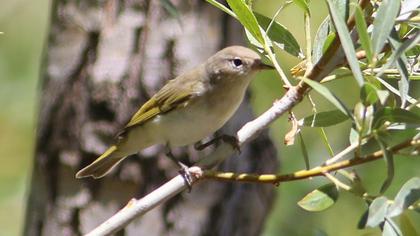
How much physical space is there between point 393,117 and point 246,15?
35cm

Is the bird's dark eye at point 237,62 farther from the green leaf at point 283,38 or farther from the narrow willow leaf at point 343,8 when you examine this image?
the narrow willow leaf at point 343,8

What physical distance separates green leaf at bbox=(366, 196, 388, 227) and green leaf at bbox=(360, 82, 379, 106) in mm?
153

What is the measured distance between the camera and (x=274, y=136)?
4.13 metres

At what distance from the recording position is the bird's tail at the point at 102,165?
2.72 m

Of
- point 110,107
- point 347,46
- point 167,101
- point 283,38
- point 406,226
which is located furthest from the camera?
point 110,107

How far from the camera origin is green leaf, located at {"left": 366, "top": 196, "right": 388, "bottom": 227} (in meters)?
1.34

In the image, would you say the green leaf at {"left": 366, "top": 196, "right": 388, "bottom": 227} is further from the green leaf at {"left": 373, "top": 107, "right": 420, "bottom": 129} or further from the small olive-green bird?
the small olive-green bird

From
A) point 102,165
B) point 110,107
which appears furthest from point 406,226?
point 110,107

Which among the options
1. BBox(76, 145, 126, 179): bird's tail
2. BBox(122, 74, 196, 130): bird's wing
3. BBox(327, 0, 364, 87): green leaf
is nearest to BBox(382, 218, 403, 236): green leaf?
BBox(327, 0, 364, 87): green leaf

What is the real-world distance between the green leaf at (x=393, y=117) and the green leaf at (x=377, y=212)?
0.41 ft

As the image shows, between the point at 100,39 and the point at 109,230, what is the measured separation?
1608 mm

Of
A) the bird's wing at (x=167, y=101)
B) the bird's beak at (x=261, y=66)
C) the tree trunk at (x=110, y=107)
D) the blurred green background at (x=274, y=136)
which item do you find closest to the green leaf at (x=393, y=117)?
the bird's beak at (x=261, y=66)

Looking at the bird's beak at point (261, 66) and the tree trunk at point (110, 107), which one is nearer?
the bird's beak at point (261, 66)

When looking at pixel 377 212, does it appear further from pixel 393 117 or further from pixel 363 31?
pixel 363 31
